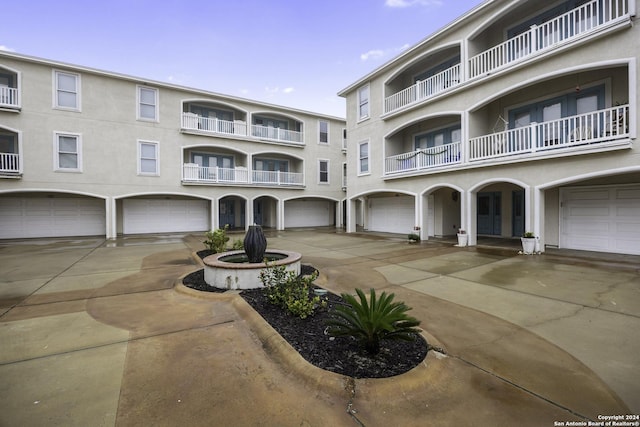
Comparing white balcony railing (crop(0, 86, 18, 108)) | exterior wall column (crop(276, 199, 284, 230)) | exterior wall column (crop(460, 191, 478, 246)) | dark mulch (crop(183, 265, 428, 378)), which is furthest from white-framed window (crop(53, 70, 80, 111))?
exterior wall column (crop(460, 191, 478, 246))

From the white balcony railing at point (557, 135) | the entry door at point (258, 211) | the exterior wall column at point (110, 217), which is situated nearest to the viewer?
the white balcony railing at point (557, 135)

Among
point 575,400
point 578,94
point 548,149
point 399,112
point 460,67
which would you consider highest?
point 460,67

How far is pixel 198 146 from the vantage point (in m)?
19.3

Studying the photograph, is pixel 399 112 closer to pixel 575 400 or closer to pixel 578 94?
pixel 578 94

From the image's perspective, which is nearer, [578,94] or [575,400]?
[575,400]

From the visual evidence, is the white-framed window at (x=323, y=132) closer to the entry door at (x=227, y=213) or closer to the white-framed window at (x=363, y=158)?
the white-framed window at (x=363, y=158)

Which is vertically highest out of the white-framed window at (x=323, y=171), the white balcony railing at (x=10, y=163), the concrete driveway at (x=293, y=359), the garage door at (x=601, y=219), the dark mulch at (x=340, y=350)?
the white-framed window at (x=323, y=171)

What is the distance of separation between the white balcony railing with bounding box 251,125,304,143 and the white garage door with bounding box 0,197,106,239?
10665 millimetres

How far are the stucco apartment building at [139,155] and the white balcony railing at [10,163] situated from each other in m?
0.04

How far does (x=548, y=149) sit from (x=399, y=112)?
7239 millimetres

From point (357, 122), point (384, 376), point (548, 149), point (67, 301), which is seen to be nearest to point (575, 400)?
point (384, 376)

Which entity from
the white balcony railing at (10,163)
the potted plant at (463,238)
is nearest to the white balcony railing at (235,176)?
the white balcony railing at (10,163)

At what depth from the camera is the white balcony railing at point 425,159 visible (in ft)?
44.6

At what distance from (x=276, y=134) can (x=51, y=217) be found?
47.6 feet
